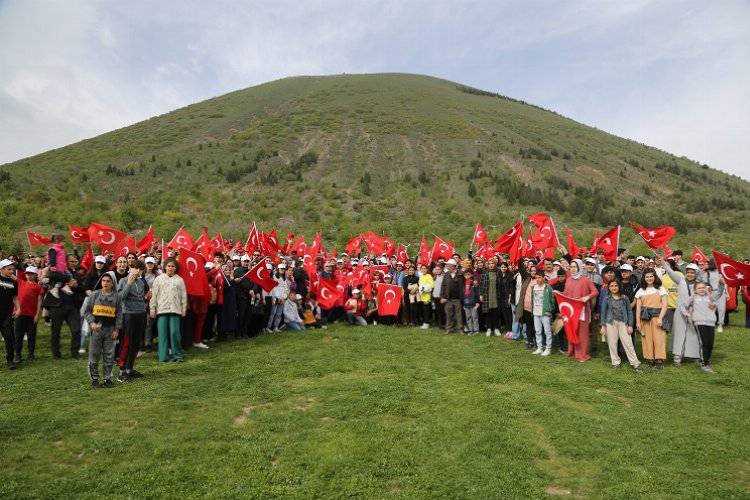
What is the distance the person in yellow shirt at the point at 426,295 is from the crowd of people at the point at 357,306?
37 mm

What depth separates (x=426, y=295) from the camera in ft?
50.1

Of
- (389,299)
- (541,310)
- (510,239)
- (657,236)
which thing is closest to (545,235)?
(510,239)

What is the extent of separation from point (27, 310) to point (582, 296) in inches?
462

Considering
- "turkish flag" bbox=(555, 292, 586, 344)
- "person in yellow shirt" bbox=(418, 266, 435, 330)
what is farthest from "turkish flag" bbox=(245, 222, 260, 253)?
"turkish flag" bbox=(555, 292, 586, 344)

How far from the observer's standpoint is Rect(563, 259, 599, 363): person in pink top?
35.3 feet

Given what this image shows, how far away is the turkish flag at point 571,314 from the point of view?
10797 mm

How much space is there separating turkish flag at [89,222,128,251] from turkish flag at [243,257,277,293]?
4515 mm

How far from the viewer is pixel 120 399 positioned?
7.82m

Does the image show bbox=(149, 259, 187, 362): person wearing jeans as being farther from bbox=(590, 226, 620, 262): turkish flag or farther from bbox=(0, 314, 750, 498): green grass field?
bbox=(590, 226, 620, 262): turkish flag

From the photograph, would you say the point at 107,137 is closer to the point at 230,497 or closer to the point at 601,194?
the point at 601,194

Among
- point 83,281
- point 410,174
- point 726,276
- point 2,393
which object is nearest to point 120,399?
point 2,393

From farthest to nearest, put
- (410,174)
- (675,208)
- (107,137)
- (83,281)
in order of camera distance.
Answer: (107,137) → (410,174) → (675,208) → (83,281)

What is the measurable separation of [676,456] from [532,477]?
Answer: 2.08 meters

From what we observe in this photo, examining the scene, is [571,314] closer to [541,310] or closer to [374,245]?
[541,310]
